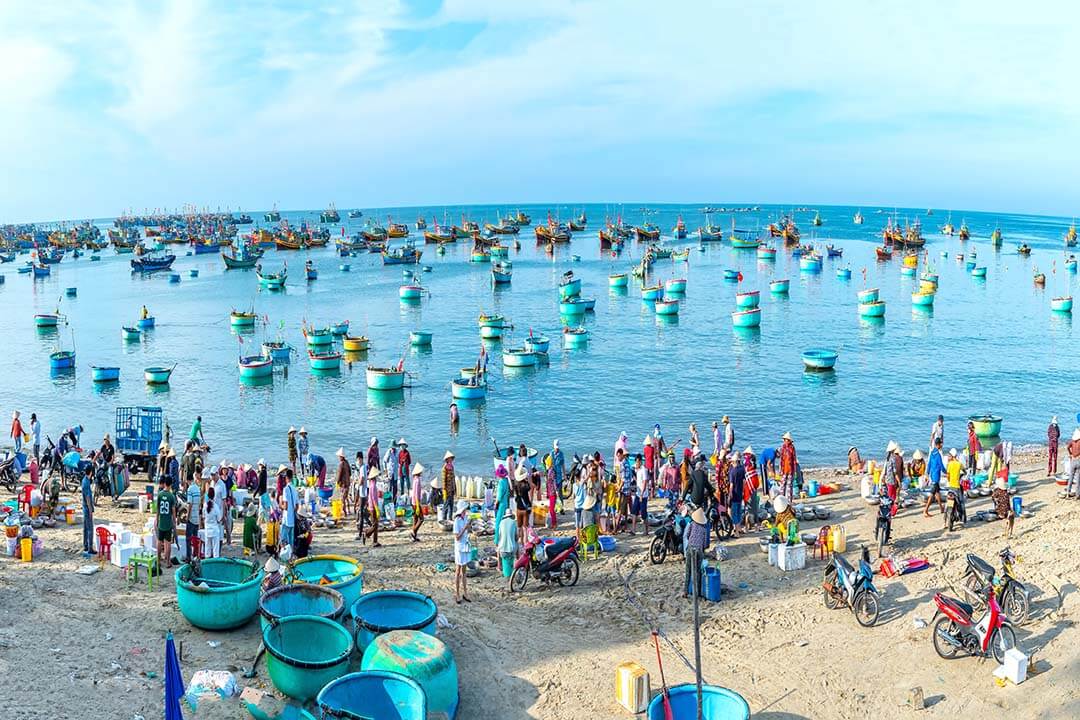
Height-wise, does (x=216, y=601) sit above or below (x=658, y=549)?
above

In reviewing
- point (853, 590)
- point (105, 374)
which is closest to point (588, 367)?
point (105, 374)

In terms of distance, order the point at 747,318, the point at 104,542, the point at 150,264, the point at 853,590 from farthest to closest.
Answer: the point at 150,264 → the point at 747,318 → the point at 104,542 → the point at 853,590

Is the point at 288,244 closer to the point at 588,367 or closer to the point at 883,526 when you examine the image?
the point at 588,367

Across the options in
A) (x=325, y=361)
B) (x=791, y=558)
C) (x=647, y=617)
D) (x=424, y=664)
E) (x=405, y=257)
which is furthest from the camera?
(x=405, y=257)

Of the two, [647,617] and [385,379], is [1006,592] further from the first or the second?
[385,379]

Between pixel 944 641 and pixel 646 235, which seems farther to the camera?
pixel 646 235

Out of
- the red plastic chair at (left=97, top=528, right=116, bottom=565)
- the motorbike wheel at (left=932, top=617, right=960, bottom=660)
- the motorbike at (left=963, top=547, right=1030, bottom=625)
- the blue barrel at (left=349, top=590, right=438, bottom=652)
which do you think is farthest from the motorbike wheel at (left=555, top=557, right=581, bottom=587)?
the red plastic chair at (left=97, top=528, right=116, bottom=565)

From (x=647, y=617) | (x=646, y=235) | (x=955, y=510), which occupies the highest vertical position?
(x=646, y=235)

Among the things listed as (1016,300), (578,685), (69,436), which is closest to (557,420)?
(69,436)
